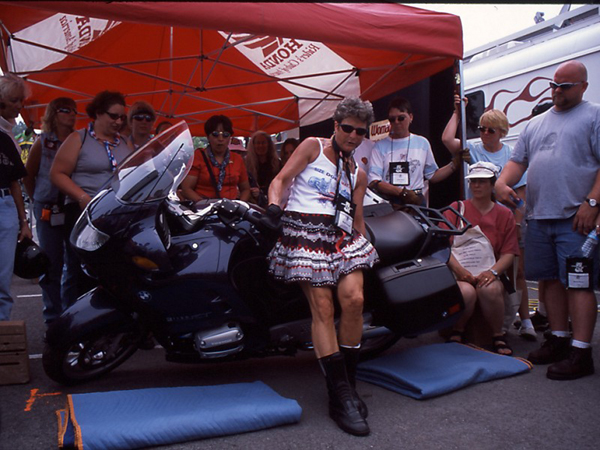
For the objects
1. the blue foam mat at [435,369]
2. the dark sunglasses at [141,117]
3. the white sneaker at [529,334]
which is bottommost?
the white sneaker at [529,334]

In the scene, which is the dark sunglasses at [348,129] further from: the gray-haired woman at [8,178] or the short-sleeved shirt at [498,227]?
the gray-haired woman at [8,178]

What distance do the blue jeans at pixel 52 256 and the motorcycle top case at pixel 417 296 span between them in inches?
104

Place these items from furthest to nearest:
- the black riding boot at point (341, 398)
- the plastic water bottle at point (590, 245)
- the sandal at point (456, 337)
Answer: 1. the sandal at point (456, 337)
2. the plastic water bottle at point (590, 245)
3. the black riding boot at point (341, 398)

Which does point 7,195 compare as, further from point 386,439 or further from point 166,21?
point 386,439

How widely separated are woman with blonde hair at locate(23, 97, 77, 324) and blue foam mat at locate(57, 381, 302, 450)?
170 cm

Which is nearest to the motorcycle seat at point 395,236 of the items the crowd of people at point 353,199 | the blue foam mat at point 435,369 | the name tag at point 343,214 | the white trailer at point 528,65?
the crowd of people at point 353,199

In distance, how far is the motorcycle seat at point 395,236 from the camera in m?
3.23

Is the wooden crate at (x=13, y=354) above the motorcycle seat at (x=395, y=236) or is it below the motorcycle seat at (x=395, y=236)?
below

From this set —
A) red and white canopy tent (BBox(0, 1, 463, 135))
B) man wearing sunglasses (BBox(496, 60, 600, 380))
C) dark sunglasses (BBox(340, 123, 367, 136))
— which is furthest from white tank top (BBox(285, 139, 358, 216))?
man wearing sunglasses (BBox(496, 60, 600, 380))

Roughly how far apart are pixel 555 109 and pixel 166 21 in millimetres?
2674

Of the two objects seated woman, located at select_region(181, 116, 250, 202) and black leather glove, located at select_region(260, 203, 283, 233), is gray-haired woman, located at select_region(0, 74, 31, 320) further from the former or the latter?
black leather glove, located at select_region(260, 203, 283, 233)

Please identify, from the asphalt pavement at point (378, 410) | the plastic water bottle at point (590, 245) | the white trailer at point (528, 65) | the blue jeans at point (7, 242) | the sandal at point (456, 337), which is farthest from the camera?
the white trailer at point (528, 65)

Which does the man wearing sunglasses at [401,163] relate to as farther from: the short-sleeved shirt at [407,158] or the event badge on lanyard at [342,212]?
the event badge on lanyard at [342,212]

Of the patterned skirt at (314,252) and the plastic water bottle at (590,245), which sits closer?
the patterned skirt at (314,252)
